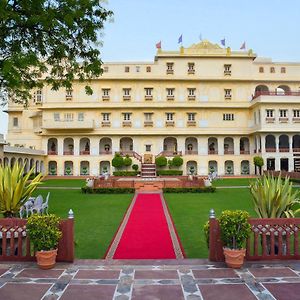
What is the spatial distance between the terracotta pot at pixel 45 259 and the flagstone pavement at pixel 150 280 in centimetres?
14

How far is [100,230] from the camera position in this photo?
34.1ft

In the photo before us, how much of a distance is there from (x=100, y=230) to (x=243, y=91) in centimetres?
3612

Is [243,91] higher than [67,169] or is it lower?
higher

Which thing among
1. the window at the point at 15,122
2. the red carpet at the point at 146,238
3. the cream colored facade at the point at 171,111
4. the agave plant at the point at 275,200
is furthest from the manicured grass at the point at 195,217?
the window at the point at 15,122

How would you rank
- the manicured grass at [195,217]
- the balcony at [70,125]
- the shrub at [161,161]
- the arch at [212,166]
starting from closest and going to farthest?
the manicured grass at [195,217]
the shrub at [161,161]
the balcony at [70,125]
the arch at [212,166]

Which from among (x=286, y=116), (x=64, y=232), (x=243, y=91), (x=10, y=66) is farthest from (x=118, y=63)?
(x=64, y=232)

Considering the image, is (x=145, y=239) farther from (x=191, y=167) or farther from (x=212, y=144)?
(x=212, y=144)

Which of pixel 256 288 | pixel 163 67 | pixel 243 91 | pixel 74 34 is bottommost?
pixel 256 288

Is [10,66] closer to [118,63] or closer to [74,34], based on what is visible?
[74,34]

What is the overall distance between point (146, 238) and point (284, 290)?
463 centimetres

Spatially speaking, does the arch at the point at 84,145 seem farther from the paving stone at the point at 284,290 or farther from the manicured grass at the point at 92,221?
the paving stone at the point at 284,290

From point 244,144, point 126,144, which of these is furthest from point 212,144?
point 126,144

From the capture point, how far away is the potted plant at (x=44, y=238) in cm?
618

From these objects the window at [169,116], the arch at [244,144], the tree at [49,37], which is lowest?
the arch at [244,144]
